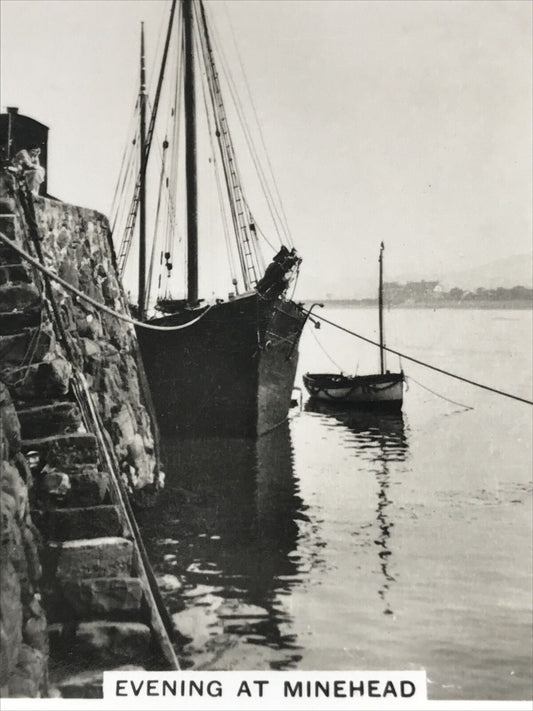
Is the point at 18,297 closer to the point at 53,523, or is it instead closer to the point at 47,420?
the point at 47,420

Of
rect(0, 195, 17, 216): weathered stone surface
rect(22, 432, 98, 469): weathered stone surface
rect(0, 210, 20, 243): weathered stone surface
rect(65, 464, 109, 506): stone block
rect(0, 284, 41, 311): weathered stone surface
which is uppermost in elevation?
rect(0, 195, 17, 216): weathered stone surface

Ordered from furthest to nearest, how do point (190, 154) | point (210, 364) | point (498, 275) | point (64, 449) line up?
point (210, 364) → point (190, 154) → point (498, 275) → point (64, 449)

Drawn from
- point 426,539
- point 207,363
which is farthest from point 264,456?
point 426,539

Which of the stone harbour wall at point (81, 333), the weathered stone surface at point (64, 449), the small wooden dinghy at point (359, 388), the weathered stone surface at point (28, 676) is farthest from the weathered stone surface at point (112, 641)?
the small wooden dinghy at point (359, 388)

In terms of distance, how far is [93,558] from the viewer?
5578mm

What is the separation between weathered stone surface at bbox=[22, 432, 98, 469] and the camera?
19.5 feet

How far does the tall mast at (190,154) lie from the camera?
1579 cm

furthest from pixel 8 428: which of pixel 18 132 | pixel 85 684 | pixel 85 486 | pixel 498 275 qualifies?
pixel 498 275

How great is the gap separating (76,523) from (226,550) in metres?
4.11

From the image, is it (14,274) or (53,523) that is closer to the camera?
(53,523)

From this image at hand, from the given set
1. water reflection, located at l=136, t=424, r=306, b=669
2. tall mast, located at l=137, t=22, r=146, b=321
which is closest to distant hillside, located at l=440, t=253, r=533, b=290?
water reflection, located at l=136, t=424, r=306, b=669

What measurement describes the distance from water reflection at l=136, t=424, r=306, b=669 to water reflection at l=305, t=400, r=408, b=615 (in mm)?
1198

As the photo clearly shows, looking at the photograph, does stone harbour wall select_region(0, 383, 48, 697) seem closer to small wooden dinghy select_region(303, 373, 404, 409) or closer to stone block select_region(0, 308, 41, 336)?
stone block select_region(0, 308, 41, 336)

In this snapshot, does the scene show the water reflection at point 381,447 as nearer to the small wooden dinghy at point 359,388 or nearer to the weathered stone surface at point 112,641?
the small wooden dinghy at point 359,388
